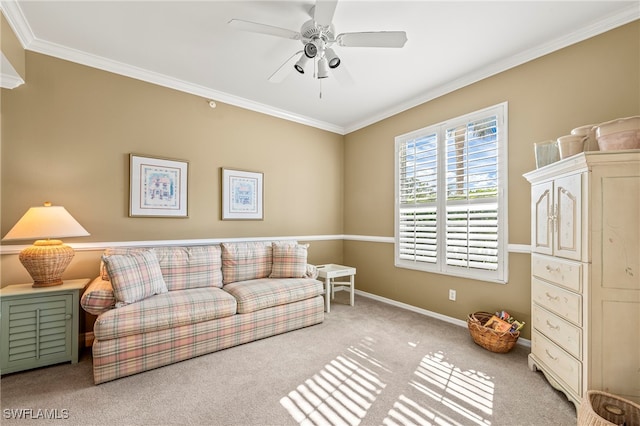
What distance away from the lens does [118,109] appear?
2963 millimetres

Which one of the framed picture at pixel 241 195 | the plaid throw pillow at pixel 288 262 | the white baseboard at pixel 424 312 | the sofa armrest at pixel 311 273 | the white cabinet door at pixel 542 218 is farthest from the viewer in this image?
the framed picture at pixel 241 195

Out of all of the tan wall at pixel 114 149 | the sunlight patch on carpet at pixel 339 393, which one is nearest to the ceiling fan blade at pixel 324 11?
the tan wall at pixel 114 149

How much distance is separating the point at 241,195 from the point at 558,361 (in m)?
3.57

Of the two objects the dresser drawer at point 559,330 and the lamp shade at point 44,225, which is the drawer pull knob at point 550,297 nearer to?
the dresser drawer at point 559,330

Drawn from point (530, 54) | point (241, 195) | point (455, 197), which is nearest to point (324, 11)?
point (530, 54)

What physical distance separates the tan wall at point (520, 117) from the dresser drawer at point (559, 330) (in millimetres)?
556

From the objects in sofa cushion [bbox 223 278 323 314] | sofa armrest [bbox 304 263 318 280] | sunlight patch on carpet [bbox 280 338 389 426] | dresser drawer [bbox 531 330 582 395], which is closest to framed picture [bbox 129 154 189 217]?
sofa cushion [bbox 223 278 323 314]

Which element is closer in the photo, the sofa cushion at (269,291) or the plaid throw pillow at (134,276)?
the plaid throw pillow at (134,276)

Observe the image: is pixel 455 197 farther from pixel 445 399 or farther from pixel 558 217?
pixel 445 399

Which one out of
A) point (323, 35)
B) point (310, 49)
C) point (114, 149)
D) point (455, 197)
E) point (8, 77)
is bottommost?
point (455, 197)

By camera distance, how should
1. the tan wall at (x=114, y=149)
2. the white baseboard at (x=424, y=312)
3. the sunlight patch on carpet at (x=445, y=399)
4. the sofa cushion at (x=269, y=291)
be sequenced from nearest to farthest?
the sunlight patch on carpet at (x=445, y=399)
the tan wall at (x=114, y=149)
the white baseboard at (x=424, y=312)
the sofa cushion at (x=269, y=291)

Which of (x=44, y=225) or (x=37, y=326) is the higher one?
(x=44, y=225)

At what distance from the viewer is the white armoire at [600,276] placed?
5.32 ft

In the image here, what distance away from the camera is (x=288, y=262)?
136 inches
